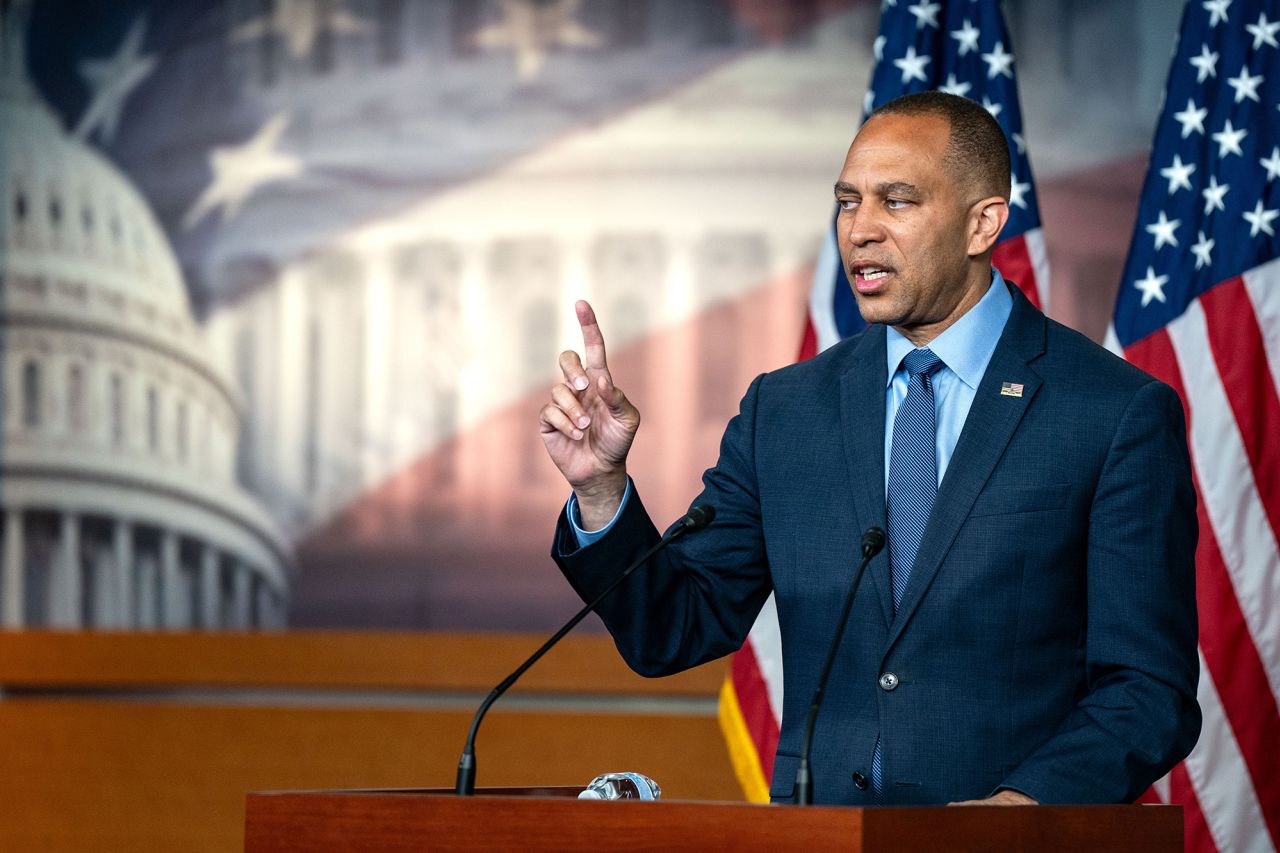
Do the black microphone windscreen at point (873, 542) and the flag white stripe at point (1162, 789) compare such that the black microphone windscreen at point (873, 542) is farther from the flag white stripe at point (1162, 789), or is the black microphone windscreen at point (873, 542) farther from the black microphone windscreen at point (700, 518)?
the flag white stripe at point (1162, 789)

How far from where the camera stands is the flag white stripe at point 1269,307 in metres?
3.27

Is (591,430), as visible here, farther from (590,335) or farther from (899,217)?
(899,217)

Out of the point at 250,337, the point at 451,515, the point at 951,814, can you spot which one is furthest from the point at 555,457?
the point at 250,337

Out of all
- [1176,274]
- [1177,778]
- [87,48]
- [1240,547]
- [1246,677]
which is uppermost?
[87,48]

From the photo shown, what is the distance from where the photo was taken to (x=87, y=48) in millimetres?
4926

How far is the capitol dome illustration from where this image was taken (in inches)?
189

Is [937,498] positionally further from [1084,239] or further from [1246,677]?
[1084,239]

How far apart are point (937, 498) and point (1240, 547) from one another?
1509mm

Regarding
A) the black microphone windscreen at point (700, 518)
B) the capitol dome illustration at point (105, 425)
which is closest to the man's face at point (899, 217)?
the black microphone windscreen at point (700, 518)

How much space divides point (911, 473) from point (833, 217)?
5.06 feet

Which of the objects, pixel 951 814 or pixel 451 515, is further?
pixel 451 515

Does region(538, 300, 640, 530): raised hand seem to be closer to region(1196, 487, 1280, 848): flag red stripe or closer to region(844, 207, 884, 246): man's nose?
region(844, 207, 884, 246): man's nose

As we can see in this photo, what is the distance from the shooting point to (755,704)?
11.3 ft

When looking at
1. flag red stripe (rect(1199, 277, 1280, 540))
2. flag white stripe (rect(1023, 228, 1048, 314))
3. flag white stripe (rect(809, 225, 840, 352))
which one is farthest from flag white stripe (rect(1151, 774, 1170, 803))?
flag white stripe (rect(809, 225, 840, 352))
